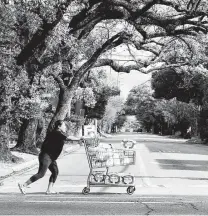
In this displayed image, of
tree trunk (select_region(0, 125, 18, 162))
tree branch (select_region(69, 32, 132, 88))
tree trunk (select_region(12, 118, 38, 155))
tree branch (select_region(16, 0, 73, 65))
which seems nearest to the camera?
tree branch (select_region(16, 0, 73, 65))

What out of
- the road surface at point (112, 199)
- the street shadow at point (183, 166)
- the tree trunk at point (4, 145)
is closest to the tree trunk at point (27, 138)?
the tree trunk at point (4, 145)

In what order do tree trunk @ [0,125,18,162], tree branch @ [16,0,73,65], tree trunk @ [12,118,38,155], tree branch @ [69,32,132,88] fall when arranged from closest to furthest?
1. tree branch @ [16,0,73,65]
2. tree trunk @ [0,125,18,162]
3. tree branch @ [69,32,132,88]
4. tree trunk @ [12,118,38,155]

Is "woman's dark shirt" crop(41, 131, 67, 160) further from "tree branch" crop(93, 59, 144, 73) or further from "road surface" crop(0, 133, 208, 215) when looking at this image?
"tree branch" crop(93, 59, 144, 73)

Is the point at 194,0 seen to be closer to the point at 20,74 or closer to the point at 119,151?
the point at 20,74

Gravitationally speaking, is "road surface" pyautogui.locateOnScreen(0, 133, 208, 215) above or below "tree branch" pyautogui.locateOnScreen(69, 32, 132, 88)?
below

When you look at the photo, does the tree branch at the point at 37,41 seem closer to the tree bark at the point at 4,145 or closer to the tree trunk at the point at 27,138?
the tree bark at the point at 4,145

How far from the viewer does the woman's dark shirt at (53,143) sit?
1153cm

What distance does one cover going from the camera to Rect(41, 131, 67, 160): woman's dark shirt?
1153cm

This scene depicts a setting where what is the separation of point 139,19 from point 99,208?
14.6 meters

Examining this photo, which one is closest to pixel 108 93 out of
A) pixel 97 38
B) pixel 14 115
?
pixel 97 38

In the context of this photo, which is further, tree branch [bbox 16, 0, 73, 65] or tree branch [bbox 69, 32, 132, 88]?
tree branch [bbox 69, 32, 132, 88]

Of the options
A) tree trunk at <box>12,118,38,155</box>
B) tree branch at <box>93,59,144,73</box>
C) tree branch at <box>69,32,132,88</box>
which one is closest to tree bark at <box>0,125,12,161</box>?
tree trunk at <box>12,118,38,155</box>

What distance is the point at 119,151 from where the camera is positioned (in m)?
11.9

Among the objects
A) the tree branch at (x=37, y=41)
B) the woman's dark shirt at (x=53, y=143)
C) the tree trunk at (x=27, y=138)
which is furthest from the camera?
the tree trunk at (x=27, y=138)
